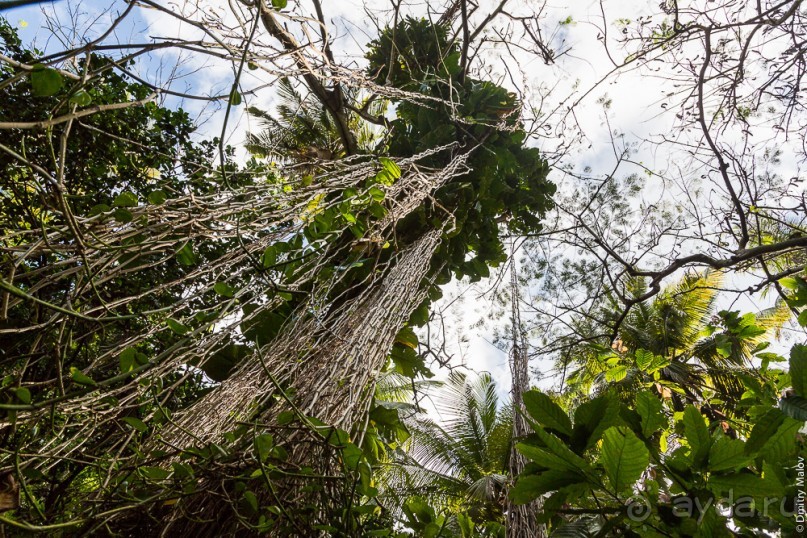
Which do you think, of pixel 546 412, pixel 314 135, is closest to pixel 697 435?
pixel 546 412

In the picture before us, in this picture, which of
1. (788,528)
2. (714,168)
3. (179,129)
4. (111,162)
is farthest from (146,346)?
(714,168)

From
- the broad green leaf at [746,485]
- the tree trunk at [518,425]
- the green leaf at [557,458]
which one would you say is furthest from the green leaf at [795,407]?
the tree trunk at [518,425]

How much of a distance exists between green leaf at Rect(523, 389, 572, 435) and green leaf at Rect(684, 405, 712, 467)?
22cm

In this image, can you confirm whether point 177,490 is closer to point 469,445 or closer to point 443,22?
point 443,22

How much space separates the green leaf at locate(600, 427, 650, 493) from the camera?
0.72 meters

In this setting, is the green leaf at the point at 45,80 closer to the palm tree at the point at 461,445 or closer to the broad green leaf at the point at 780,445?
the broad green leaf at the point at 780,445

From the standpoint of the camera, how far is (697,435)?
814mm

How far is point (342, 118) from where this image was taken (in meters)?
3.10

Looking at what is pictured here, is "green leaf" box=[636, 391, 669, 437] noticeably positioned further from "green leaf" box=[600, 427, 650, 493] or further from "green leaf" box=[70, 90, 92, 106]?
"green leaf" box=[70, 90, 92, 106]

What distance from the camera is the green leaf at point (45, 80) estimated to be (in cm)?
76

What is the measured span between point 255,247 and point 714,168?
9.16 ft

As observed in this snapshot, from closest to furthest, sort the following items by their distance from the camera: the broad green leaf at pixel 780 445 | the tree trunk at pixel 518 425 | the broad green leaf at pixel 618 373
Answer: the broad green leaf at pixel 780 445
the broad green leaf at pixel 618 373
the tree trunk at pixel 518 425
